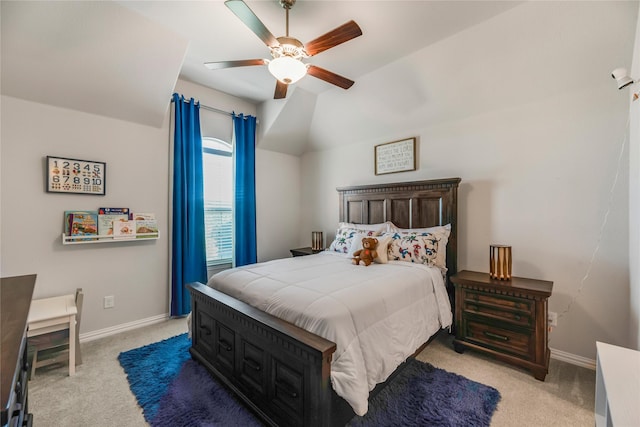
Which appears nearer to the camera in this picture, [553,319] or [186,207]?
[553,319]

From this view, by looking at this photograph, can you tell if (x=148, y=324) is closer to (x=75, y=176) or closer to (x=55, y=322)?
(x=55, y=322)

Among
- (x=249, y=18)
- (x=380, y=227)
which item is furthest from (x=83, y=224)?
(x=380, y=227)

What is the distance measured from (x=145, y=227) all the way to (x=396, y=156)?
3.10 meters

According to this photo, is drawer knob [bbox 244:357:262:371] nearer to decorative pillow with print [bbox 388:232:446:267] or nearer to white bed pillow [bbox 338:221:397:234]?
decorative pillow with print [bbox 388:232:446:267]

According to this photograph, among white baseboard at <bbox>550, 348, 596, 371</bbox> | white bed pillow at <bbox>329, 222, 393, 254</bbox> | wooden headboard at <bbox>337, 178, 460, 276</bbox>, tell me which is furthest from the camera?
white bed pillow at <bbox>329, 222, 393, 254</bbox>

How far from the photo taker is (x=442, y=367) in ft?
7.48

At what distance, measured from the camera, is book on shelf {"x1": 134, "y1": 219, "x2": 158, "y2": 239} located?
9.88 feet

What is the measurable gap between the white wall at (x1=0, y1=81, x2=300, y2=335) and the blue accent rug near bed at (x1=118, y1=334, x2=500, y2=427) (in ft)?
2.99

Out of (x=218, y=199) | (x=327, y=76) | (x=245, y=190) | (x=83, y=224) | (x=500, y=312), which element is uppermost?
(x=327, y=76)

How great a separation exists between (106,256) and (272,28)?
110 inches

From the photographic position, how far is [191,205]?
3369 millimetres

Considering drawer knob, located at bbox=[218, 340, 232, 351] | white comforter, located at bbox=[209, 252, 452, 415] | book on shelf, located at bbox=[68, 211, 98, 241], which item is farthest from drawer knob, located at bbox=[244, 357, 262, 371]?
book on shelf, located at bbox=[68, 211, 98, 241]

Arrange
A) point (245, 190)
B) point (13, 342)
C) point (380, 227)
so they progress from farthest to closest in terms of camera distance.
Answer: point (245, 190), point (380, 227), point (13, 342)

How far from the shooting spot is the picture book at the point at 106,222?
9.11 feet
